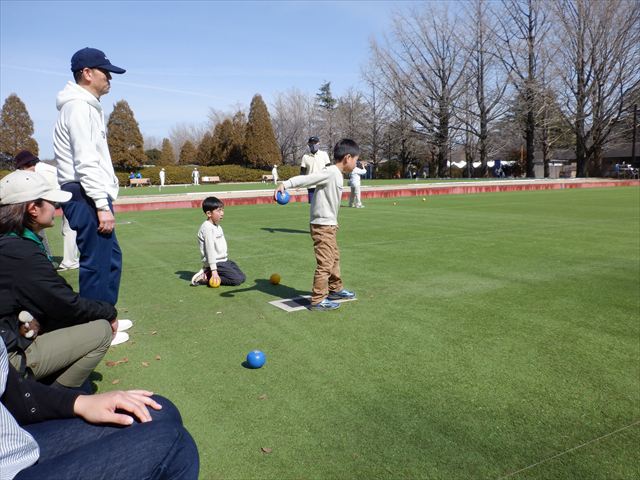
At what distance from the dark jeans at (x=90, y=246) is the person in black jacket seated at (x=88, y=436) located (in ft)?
8.52

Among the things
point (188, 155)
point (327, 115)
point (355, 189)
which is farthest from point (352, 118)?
point (355, 189)

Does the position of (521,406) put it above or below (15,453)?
below

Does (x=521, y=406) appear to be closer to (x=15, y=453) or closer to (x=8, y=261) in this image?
(x=15, y=453)

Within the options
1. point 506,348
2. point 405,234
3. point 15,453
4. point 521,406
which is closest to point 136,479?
point 15,453

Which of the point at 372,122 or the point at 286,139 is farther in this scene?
the point at 286,139

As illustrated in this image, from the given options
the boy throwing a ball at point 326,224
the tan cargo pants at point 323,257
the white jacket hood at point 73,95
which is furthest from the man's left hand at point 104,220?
the tan cargo pants at point 323,257

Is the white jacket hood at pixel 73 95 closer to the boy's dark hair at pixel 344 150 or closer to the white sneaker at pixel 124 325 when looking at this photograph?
the white sneaker at pixel 124 325

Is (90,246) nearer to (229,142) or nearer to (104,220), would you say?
(104,220)

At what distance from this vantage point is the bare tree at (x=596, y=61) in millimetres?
41844

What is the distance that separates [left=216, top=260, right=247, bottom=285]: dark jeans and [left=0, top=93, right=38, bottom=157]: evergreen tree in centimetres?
5287

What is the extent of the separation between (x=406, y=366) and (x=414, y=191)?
924 inches

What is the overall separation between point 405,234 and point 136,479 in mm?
10799

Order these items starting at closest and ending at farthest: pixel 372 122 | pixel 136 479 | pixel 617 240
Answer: pixel 136 479 < pixel 617 240 < pixel 372 122

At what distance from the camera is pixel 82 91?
14.7ft
